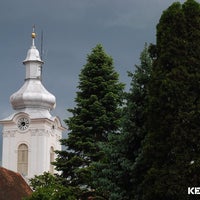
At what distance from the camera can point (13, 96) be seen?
2862 inches

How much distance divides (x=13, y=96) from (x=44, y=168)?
8326 mm

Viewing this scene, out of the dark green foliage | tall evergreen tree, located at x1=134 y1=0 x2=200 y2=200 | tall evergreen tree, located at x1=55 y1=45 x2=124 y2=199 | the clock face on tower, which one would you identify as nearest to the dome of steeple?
the clock face on tower

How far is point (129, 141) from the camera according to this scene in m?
24.1

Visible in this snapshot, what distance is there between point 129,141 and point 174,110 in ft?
9.37

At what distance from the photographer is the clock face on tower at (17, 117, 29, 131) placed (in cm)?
7088

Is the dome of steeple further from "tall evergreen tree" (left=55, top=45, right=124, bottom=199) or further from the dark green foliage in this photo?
the dark green foliage

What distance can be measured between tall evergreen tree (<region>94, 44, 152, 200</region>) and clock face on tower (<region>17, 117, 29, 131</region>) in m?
46.5

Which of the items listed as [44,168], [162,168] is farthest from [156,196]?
[44,168]

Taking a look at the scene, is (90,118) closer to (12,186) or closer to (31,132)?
(12,186)

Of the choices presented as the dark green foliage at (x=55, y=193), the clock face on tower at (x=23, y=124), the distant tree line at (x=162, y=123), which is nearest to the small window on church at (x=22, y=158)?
the clock face on tower at (x=23, y=124)

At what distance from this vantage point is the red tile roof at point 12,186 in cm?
5088

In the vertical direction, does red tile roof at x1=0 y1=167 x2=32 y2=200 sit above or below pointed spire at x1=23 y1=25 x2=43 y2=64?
below

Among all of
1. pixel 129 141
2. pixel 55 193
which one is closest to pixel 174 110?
pixel 129 141

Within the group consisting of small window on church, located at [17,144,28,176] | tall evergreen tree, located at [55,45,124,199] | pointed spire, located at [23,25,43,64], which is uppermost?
pointed spire, located at [23,25,43,64]
